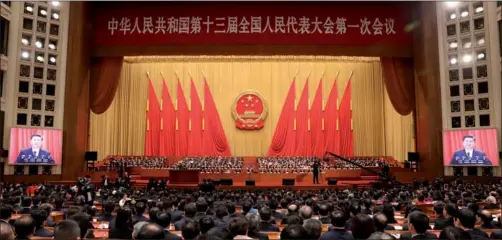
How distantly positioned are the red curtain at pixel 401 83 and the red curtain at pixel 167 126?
9985mm

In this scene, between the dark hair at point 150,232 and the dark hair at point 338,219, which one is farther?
the dark hair at point 338,219

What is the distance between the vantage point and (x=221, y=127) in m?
20.1

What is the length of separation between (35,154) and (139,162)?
14.5 ft

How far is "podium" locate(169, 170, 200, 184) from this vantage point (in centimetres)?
1449

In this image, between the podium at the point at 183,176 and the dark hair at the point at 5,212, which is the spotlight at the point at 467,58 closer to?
the podium at the point at 183,176

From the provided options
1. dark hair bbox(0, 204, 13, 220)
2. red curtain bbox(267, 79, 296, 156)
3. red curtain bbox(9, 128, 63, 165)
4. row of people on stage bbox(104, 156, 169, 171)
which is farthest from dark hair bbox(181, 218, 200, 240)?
red curtain bbox(267, 79, 296, 156)

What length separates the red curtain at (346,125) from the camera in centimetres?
1986

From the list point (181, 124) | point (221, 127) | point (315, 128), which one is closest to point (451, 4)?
point (315, 128)

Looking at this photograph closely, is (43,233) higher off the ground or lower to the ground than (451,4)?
lower

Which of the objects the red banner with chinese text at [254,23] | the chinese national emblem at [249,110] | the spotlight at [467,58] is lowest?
the chinese national emblem at [249,110]

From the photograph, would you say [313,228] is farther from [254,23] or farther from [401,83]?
[401,83]

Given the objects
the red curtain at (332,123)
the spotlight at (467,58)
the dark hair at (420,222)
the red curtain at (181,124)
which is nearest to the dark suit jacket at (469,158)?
the spotlight at (467,58)

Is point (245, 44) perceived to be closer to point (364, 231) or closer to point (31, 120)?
point (31, 120)

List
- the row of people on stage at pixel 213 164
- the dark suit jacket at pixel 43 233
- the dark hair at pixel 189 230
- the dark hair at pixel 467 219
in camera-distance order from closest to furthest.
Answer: the dark hair at pixel 189 230, the dark hair at pixel 467 219, the dark suit jacket at pixel 43 233, the row of people on stage at pixel 213 164
